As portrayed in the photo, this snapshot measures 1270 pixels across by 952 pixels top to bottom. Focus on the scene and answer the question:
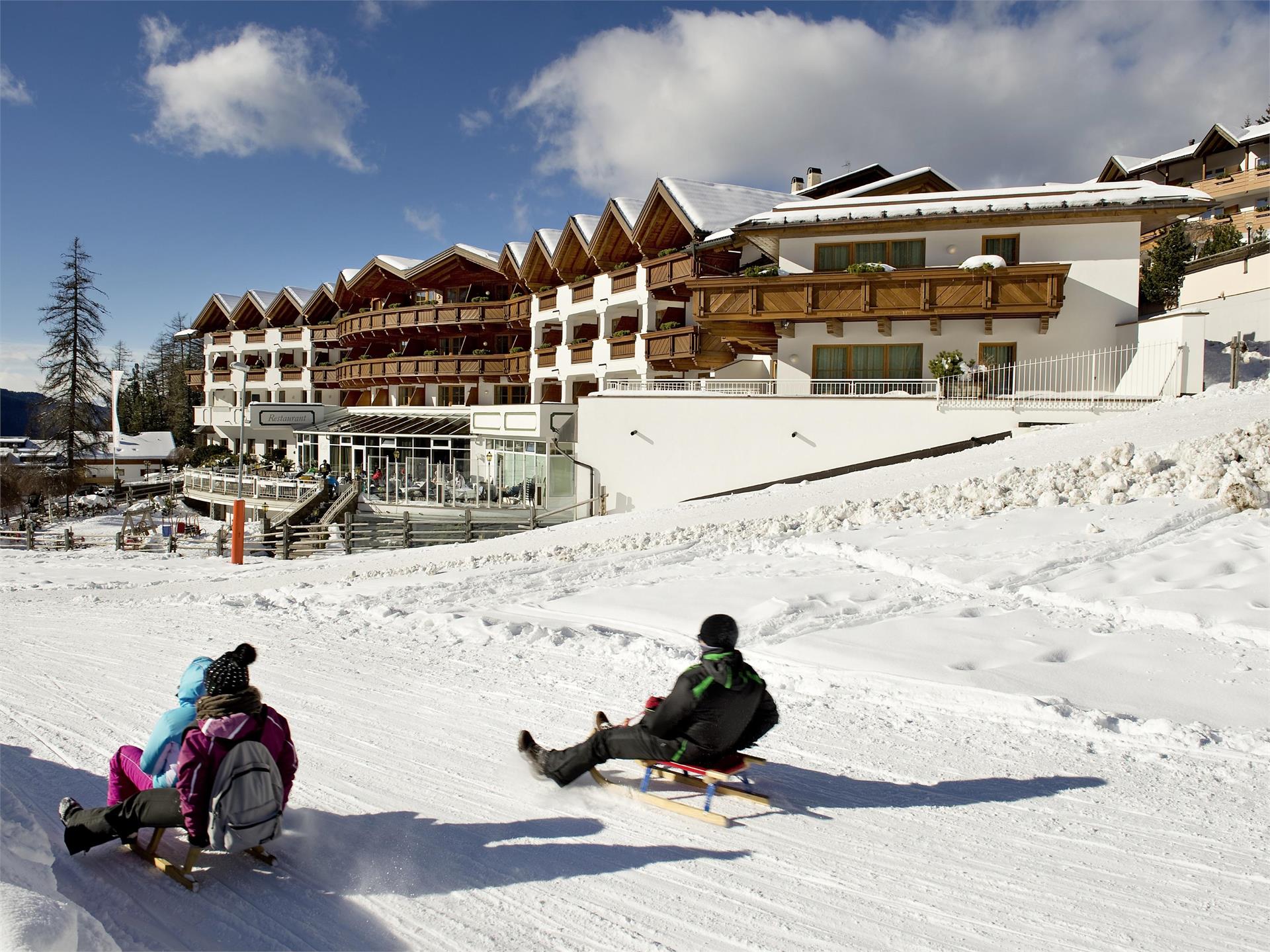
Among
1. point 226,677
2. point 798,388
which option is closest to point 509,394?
point 798,388

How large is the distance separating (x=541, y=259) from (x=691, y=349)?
12884 mm

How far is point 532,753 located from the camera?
5320 mm

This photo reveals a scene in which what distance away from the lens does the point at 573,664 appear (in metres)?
8.12

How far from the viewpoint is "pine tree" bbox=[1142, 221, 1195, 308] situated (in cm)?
3000

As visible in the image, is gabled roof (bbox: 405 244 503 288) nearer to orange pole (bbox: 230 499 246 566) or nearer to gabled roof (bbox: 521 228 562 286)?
gabled roof (bbox: 521 228 562 286)

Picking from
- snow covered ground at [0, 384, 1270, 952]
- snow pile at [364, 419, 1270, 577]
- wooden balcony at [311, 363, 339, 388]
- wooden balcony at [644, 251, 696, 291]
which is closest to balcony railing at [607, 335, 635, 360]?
wooden balcony at [644, 251, 696, 291]

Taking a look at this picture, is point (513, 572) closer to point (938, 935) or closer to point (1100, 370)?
point (938, 935)

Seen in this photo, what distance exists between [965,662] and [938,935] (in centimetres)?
416

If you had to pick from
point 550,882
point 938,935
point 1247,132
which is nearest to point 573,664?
point 550,882

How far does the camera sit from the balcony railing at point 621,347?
3028cm

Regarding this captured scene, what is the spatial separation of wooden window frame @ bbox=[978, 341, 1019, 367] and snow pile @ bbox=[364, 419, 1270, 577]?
8.79 metres

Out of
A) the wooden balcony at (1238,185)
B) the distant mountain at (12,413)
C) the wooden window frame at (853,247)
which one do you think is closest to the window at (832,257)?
the wooden window frame at (853,247)

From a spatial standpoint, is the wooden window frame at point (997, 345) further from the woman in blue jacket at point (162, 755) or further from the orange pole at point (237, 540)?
the woman in blue jacket at point (162, 755)

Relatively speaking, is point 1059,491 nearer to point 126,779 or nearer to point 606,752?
point 606,752
